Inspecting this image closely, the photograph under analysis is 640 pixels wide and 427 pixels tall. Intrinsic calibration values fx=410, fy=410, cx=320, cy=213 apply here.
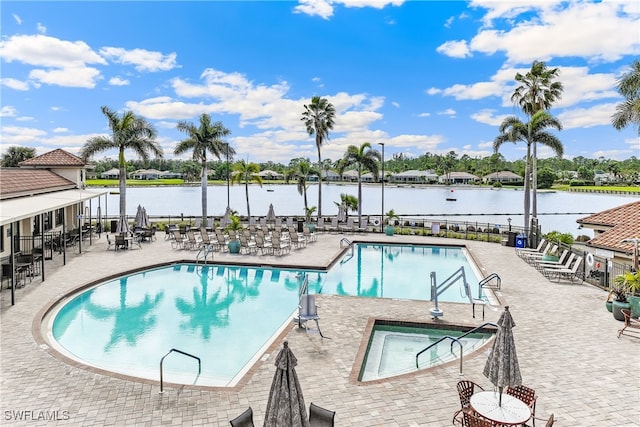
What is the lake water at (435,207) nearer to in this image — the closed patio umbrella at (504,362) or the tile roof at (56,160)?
the tile roof at (56,160)

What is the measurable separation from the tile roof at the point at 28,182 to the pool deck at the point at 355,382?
6.05 meters

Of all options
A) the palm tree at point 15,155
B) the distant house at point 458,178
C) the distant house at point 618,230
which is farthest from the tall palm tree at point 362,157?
the distant house at point 458,178

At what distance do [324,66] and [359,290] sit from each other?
96.9 ft

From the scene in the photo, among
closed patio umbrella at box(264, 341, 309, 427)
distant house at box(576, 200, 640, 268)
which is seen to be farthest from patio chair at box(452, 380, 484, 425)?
distant house at box(576, 200, 640, 268)

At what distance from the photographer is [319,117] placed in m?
31.0

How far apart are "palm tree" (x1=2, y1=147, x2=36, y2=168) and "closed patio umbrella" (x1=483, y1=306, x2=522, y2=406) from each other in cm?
5777

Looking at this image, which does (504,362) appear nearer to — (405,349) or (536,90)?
(405,349)

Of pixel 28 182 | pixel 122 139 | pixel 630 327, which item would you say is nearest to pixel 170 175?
pixel 122 139

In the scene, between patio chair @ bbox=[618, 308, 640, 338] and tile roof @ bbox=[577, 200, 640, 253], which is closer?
patio chair @ bbox=[618, 308, 640, 338]

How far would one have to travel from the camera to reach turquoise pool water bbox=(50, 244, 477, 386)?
8680mm

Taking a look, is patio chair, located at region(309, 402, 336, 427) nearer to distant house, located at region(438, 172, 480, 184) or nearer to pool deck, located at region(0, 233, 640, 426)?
pool deck, located at region(0, 233, 640, 426)

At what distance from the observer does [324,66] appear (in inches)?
1528

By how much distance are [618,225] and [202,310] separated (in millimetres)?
14573

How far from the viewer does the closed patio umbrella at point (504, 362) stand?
5.14 m
